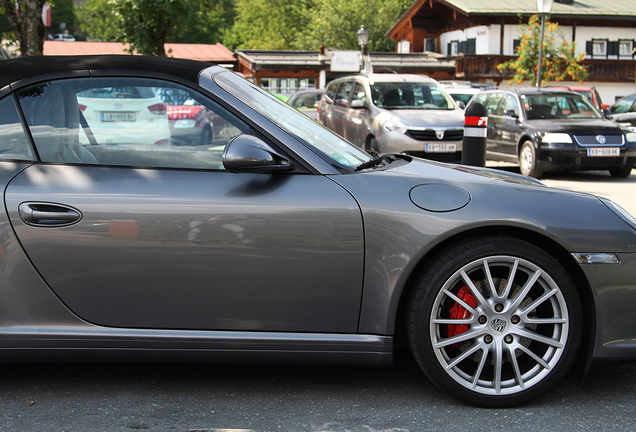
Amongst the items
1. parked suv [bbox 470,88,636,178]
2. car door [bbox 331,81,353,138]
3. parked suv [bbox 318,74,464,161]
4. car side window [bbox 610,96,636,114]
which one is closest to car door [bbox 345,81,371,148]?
parked suv [bbox 318,74,464,161]

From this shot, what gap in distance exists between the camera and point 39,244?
264cm

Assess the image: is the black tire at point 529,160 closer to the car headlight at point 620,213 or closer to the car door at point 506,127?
the car door at point 506,127

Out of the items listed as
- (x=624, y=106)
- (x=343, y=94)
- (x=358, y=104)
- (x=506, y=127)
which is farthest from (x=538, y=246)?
(x=624, y=106)

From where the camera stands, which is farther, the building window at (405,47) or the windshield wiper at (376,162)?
the building window at (405,47)

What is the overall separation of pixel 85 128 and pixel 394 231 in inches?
56.3

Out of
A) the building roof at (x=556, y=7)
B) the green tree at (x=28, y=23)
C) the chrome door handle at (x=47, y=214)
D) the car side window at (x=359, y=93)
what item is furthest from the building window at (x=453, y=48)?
the chrome door handle at (x=47, y=214)

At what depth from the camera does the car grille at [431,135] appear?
11430 mm

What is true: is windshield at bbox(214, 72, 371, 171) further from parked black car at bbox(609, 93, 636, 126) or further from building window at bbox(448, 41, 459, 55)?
building window at bbox(448, 41, 459, 55)

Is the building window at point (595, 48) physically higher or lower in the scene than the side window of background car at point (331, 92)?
higher

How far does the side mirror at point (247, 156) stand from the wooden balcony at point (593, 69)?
37526mm

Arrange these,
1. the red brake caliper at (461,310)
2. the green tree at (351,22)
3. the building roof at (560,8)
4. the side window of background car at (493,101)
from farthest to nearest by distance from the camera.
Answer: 1. the green tree at (351,22)
2. the building roof at (560,8)
3. the side window of background car at (493,101)
4. the red brake caliper at (461,310)

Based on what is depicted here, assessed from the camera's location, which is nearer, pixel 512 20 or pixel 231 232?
pixel 231 232

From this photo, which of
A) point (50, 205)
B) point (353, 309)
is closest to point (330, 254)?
point (353, 309)

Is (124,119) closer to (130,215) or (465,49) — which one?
(130,215)
